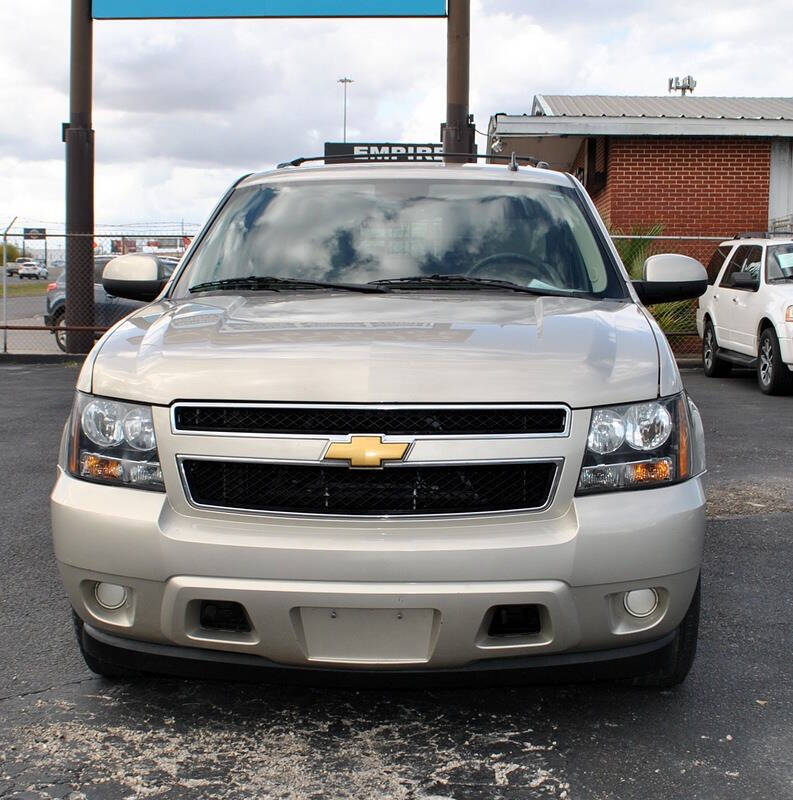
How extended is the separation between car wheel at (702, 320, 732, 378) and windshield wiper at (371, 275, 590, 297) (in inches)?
392

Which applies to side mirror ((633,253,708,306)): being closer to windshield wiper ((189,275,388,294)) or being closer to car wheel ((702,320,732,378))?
windshield wiper ((189,275,388,294))

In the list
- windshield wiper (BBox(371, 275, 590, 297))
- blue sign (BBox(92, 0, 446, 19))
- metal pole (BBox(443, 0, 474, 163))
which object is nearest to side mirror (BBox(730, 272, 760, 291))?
metal pole (BBox(443, 0, 474, 163))

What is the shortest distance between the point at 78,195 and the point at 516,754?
46.0ft

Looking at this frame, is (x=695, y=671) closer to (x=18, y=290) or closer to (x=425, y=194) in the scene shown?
(x=425, y=194)

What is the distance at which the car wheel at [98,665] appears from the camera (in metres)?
3.29

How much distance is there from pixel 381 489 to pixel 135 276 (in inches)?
85.3

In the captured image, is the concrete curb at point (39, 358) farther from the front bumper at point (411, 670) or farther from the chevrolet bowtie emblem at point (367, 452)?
the chevrolet bowtie emblem at point (367, 452)

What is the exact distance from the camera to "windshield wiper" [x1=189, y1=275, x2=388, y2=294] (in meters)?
3.94

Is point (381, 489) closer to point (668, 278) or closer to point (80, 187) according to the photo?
point (668, 278)

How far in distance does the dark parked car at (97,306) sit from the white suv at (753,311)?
7.48 metres

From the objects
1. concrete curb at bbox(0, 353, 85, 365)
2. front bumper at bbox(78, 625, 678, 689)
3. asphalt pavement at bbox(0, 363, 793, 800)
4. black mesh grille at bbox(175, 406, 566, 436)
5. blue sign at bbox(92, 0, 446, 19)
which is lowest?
asphalt pavement at bbox(0, 363, 793, 800)

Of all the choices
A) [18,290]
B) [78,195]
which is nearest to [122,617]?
[78,195]

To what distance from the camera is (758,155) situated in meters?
17.0

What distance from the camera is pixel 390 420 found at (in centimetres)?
281
